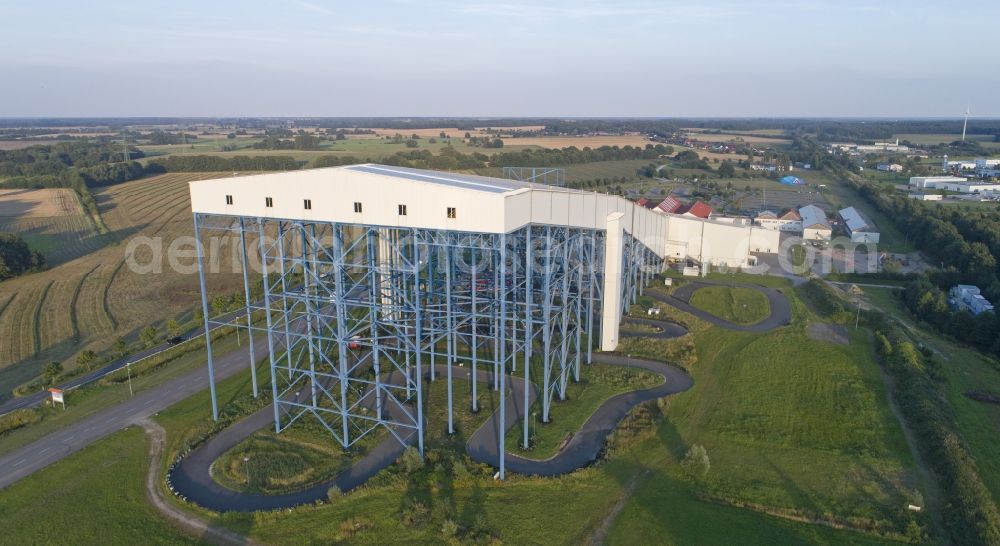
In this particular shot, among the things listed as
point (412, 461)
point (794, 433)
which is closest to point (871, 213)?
point (794, 433)

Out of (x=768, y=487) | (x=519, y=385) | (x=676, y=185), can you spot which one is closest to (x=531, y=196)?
(x=519, y=385)

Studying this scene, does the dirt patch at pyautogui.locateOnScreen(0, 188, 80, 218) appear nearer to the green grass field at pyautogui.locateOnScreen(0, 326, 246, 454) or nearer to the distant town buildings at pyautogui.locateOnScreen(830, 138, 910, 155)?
the green grass field at pyautogui.locateOnScreen(0, 326, 246, 454)

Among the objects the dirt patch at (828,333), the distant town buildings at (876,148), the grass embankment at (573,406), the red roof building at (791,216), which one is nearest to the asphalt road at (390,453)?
the grass embankment at (573,406)

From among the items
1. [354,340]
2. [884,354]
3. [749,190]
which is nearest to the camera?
[354,340]

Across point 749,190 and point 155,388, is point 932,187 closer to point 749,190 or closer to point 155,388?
point 749,190

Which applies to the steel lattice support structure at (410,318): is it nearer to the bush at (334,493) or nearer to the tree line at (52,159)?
the bush at (334,493)

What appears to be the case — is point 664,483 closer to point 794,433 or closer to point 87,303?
point 794,433

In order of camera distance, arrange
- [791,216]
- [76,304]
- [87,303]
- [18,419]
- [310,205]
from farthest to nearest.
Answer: [791,216] < [87,303] < [76,304] < [18,419] < [310,205]
